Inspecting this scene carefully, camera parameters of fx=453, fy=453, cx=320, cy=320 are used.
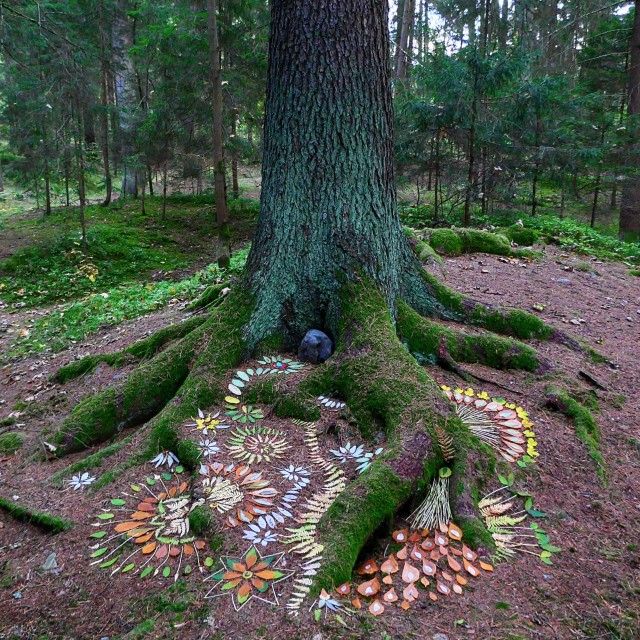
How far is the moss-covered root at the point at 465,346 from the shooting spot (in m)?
4.20

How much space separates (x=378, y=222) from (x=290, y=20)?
1775mm

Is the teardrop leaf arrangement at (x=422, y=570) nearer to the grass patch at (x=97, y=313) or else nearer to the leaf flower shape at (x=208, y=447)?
the leaf flower shape at (x=208, y=447)

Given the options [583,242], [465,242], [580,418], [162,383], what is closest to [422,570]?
[580,418]

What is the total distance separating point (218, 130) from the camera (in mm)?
10164

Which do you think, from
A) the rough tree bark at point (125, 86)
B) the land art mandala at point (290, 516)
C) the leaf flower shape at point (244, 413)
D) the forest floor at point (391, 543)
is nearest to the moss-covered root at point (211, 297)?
the forest floor at point (391, 543)

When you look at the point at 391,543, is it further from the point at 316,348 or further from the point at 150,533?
the point at 316,348

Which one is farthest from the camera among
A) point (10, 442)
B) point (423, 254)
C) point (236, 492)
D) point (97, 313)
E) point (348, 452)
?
point (97, 313)

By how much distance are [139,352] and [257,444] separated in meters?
2.39

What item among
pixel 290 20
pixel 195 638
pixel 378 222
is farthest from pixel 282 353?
pixel 290 20

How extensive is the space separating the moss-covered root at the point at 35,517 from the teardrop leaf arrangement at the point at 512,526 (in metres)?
2.53

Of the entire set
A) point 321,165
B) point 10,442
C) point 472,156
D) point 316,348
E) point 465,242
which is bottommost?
point 10,442

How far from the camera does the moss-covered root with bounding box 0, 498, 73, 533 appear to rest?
9.18ft

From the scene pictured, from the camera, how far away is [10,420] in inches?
185

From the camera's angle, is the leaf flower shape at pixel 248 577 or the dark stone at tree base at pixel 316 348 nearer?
the leaf flower shape at pixel 248 577
